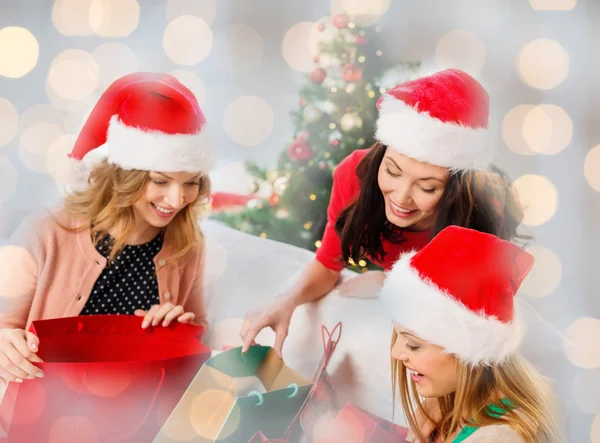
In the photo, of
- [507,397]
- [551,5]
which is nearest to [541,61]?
[551,5]

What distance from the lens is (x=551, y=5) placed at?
812 millimetres

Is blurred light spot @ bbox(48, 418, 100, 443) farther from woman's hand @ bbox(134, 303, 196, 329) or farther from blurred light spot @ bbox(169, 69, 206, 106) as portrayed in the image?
blurred light spot @ bbox(169, 69, 206, 106)

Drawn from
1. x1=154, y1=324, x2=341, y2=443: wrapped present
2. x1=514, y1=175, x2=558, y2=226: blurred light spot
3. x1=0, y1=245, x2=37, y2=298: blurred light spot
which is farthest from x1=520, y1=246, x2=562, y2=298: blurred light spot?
x1=0, y1=245, x2=37, y2=298: blurred light spot

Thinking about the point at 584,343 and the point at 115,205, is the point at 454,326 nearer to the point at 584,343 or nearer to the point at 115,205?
the point at 584,343

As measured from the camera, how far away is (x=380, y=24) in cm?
84

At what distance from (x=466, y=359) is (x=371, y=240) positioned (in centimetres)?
20

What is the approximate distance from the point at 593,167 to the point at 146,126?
0.60 m

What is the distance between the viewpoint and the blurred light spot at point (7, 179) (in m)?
0.97

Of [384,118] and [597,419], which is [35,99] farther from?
[597,419]

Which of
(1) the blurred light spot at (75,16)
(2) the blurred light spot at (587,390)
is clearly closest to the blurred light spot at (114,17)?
(1) the blurred light spot at (75,16)

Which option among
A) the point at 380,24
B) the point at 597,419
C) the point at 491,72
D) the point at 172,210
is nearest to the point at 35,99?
the point at 172,210

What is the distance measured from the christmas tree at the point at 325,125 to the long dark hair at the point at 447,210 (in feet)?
0.17

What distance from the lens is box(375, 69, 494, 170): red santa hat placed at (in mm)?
716

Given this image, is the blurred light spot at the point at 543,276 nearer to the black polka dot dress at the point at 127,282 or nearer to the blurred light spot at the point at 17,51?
the black polka dot dress at the point at 127,282
